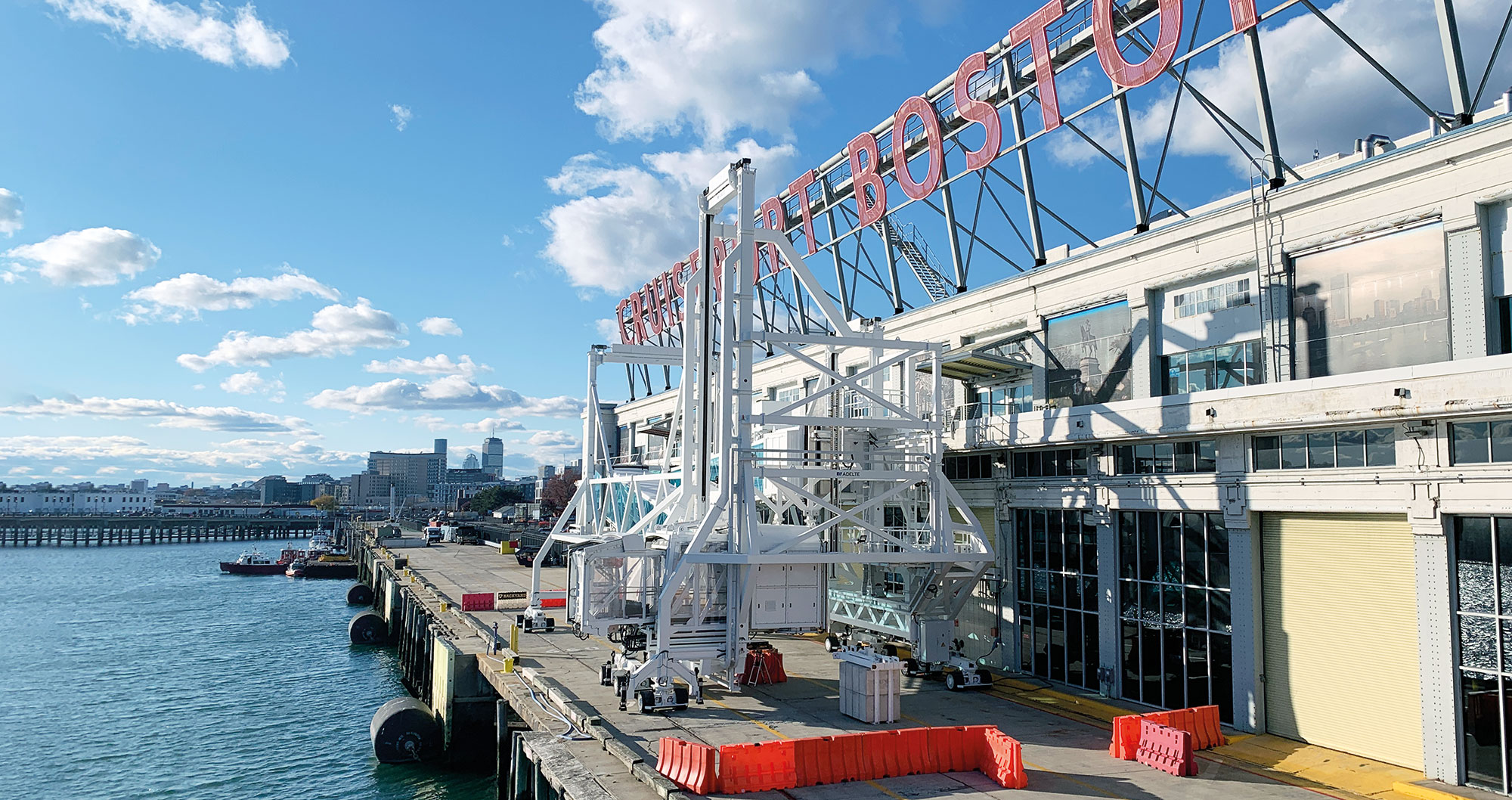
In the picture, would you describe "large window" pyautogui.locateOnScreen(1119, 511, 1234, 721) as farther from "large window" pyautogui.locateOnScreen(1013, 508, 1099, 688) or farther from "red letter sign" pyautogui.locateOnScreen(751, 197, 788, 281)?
"red letter sign" pyautogui.locateOnScreen(751, 197, 788, 281)

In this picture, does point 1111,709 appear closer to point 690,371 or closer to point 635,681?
point 635,681

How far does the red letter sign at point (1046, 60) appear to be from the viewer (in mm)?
32656

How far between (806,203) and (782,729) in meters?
30.0

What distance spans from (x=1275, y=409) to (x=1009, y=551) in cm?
1255

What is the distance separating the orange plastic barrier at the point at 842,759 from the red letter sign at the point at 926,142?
22.9m

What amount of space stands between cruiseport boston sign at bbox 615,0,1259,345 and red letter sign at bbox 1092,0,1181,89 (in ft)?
0.08

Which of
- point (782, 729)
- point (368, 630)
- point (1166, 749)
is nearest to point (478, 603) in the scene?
point (368, 630)

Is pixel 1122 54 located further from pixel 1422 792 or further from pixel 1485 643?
pixel 1422 792

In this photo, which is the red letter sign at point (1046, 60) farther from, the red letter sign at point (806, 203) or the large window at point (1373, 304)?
the red letter sign at point (806, 203)

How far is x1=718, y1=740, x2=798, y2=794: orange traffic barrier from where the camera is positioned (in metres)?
20.8

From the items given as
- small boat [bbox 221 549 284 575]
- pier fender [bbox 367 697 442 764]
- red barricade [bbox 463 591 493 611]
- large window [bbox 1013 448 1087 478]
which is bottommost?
Answer: small boat [bbox 221 549 284 575]

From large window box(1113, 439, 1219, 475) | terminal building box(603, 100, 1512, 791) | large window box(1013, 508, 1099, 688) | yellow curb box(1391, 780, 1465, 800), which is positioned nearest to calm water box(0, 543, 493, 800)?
large window box(1013, 508, 1099, 688)

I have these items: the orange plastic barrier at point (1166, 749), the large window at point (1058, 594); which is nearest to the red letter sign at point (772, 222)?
the large window at point (1058, 594)

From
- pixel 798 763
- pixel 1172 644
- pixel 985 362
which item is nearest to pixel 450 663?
pixel 798 763
